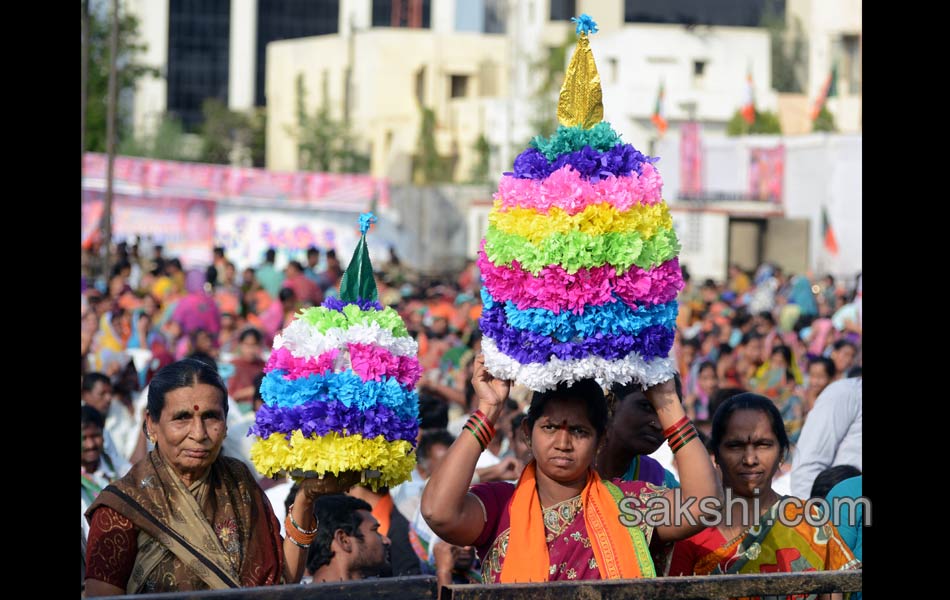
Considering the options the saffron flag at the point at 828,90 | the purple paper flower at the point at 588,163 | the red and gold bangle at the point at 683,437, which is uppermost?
the saffron flag at the point at 828,90

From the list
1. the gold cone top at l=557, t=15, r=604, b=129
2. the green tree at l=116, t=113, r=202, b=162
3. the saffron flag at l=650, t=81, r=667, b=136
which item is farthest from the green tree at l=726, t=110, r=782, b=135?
the gold cone top at l=557, t=15, r=604, b=129

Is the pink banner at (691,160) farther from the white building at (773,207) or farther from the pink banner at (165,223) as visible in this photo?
the pink banner at (165,223)

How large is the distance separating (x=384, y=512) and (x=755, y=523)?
6.34 ft

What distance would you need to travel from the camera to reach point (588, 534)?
3748 millimetres

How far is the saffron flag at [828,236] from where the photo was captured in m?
34.8

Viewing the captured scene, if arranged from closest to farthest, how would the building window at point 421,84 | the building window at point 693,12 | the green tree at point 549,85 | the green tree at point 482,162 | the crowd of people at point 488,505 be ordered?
the crowd of people at point 488,505 < the green tree at point 549,85 < the building window at point 693,12 < the green tree at point 482,162 < the building window at point 421,84

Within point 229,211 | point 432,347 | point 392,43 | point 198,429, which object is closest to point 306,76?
point 392,43

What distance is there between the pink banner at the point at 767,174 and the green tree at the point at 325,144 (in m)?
19.3

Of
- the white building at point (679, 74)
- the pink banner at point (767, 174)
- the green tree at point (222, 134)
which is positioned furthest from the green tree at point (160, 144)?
the pink banner at point (767, 174)

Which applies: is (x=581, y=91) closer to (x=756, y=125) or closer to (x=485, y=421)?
(x=485, y=421)

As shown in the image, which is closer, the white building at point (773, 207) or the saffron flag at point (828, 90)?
the white building at point (773, 207)

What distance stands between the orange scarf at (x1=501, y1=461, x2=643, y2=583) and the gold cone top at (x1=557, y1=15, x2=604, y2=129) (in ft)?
3.16

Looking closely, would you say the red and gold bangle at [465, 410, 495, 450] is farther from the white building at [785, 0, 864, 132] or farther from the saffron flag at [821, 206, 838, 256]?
the white building at [785, 0, 864, 132]
